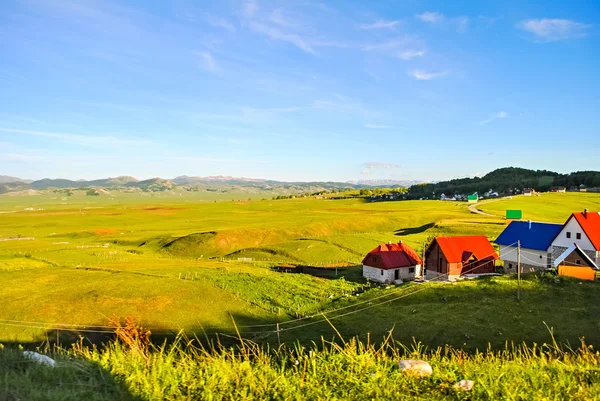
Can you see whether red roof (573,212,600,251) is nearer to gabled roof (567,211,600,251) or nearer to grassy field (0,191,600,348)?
gabled roof (567,211,600,251)

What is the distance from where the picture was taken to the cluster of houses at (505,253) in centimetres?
5262

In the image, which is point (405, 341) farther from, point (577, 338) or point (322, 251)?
point (322, 251)

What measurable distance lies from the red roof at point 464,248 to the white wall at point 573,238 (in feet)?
30.1

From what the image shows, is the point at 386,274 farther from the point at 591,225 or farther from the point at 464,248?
the point at 591,225

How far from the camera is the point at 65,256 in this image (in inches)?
2931

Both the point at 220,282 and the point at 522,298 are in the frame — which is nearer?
the point at 522,298

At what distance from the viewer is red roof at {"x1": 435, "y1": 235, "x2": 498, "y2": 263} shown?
5688 centimetres

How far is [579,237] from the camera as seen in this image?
173ft

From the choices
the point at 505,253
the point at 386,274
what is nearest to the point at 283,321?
the point at 386,274

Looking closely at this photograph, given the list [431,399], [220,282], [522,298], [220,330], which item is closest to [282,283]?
[220,282]

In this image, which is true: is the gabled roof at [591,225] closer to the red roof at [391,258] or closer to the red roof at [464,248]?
the red roof at [464,248]

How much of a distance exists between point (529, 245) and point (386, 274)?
21.4m

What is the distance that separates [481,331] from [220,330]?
23.3m

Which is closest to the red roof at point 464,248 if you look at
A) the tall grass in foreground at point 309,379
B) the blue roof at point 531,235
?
the blue roof at point 531,235
